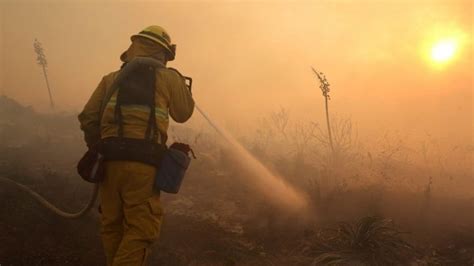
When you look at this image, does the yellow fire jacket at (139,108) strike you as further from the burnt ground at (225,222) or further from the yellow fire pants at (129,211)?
the burnt ground at (225,222)

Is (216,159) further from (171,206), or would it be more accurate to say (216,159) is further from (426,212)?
(426,212)

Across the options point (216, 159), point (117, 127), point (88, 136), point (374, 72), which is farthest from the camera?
point (374, 72)

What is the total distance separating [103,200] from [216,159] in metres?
5.42

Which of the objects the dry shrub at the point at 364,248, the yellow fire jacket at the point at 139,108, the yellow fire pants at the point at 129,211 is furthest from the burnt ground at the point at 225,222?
the yellow fire jacket at the point at 139,108

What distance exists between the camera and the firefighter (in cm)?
316

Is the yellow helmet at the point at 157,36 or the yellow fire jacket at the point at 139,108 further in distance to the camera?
the yellow helmet at the point at 157,36

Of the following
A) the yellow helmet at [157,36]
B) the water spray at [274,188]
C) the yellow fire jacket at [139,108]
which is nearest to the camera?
the yellow fire jacket at [139,108]

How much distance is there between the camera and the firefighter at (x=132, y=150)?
3.16 metres

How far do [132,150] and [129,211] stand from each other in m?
0.44

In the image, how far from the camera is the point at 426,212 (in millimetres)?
5898

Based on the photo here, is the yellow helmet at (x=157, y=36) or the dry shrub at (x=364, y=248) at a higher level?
the yellow helmet at (x=157, y=36)

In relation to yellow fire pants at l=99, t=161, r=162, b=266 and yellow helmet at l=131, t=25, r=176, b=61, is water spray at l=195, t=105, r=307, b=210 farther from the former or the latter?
yellow fire pants at l=99, t=161, r=162, b=266

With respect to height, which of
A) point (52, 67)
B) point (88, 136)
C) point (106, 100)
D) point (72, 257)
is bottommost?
point (72, 257)

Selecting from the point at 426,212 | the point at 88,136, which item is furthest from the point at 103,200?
the point at 426,212
